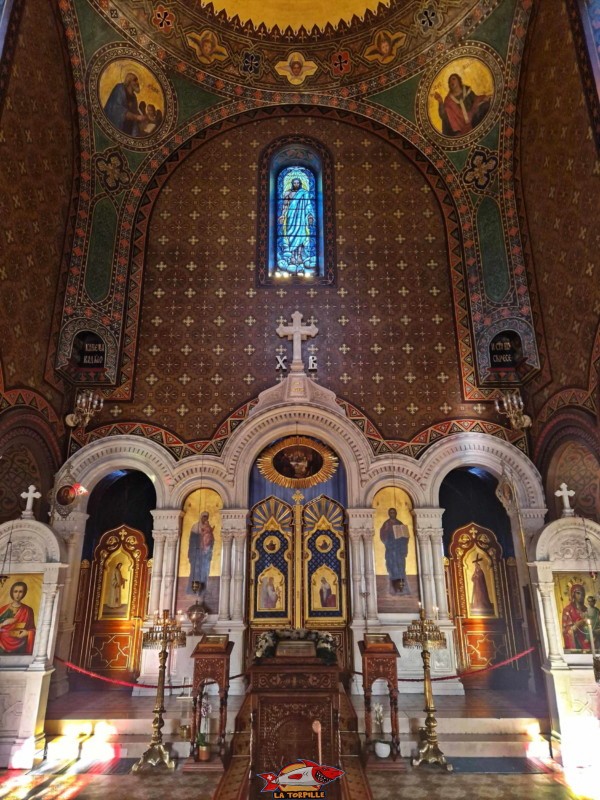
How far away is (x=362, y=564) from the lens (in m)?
10.3

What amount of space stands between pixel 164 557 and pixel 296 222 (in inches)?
330

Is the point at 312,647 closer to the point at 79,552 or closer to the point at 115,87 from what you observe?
the point at 79,552

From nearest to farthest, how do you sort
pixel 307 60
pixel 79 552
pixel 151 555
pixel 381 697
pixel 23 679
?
pixel 23 679
pixel 381 697
pixel 79 552
pixel 151 555
pixel 307 60

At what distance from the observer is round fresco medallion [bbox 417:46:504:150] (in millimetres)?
12086

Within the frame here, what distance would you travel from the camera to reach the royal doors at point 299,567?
34.0ft

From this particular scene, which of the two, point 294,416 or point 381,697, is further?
point 294,416

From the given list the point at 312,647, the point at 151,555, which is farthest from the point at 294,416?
the point at 312,647

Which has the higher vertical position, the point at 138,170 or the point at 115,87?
the point at 115,87

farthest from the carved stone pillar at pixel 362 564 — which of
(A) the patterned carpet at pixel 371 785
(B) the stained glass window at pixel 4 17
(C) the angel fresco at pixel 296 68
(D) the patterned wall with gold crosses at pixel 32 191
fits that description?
(C) the angel fresco at pixel 296 68

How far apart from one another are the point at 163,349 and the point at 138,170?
4.59 m

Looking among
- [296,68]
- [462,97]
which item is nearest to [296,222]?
[296,68]

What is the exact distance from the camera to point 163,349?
1177 centimetres

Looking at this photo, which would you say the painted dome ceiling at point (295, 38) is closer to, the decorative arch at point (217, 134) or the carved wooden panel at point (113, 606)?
the decorative arch at point (217, 134)

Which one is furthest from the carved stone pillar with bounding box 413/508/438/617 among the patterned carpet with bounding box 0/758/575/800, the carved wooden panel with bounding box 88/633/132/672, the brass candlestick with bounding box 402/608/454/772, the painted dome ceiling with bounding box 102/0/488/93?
the painted dome ceiling with bounding box 102/0/488/93
